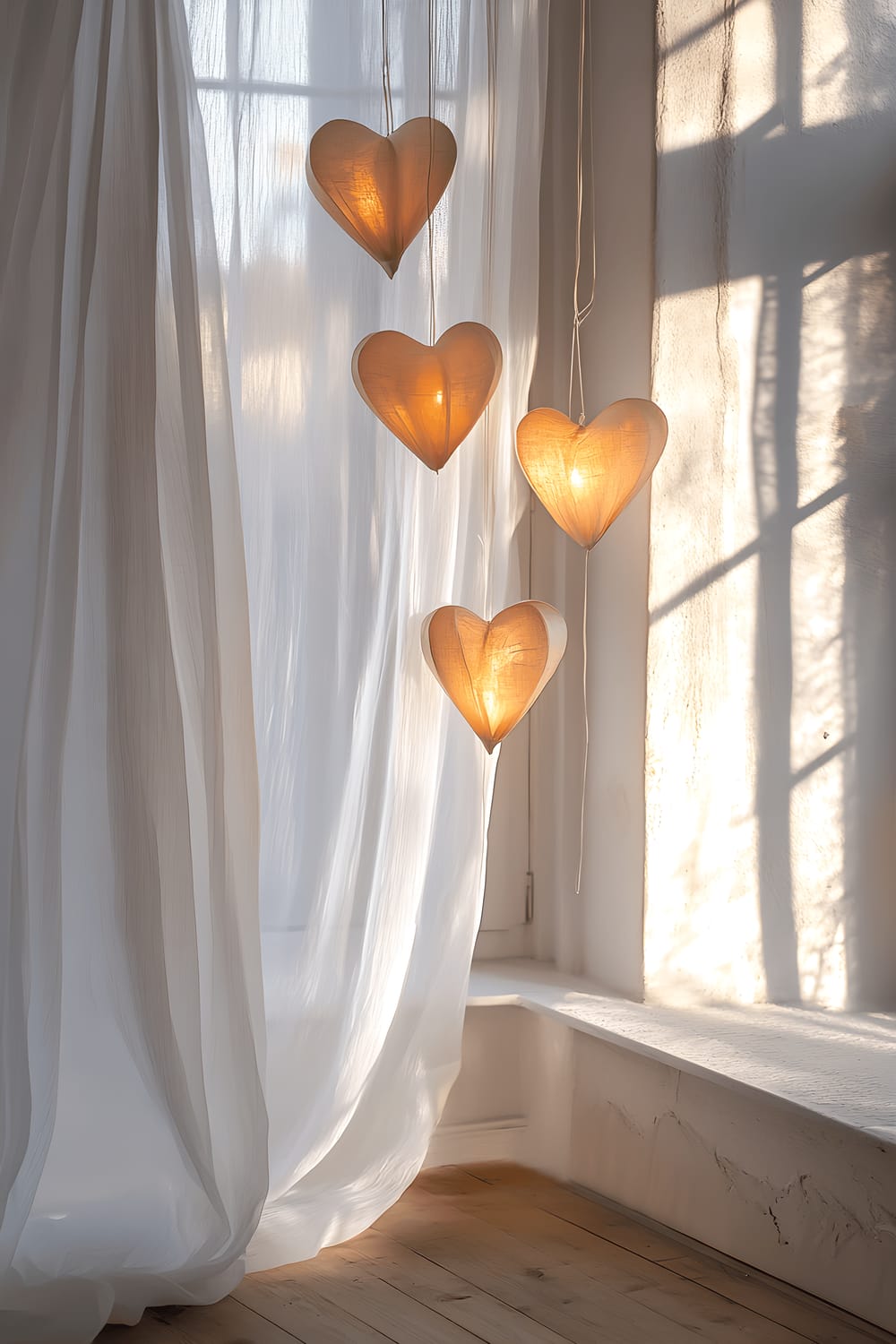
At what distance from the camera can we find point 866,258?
Answer: 258cm

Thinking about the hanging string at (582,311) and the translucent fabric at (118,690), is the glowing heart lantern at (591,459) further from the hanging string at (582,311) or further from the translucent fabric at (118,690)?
the translucent fabric at (118,690)

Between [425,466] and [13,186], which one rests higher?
[13,186]

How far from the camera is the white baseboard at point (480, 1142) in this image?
2.50m

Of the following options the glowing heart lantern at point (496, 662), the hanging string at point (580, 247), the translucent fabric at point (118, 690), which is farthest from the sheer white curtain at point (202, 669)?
the hanging string at point (580, 247)

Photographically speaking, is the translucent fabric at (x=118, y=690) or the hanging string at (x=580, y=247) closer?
the translucent fabric at (x=118, y=690)

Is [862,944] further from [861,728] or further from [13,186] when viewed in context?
[13,186]

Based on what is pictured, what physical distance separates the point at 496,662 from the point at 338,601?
0.28m

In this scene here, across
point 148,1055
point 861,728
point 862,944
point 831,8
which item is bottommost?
point 148,1055

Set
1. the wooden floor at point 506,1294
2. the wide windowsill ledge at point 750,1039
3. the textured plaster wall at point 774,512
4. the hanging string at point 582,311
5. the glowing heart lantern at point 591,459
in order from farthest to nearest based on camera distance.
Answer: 1. the hanging string at point 582,311
2. the textured plaster wall at point 774,512
3. the glowing heart lantern at point 591,459
4. the wide windowsill ledge at point 750,1039
5. the wooden floor at point 506,1294

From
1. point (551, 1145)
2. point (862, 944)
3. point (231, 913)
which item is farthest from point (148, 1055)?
point (862, 944)

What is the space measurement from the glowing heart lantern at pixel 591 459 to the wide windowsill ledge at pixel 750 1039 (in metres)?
0.79

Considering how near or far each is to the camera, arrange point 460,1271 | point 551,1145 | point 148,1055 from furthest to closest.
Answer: point 551,1145 → point 460,1271 → point 148,1055

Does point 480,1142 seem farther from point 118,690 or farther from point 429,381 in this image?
point 429,381

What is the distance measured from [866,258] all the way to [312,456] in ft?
3.70
